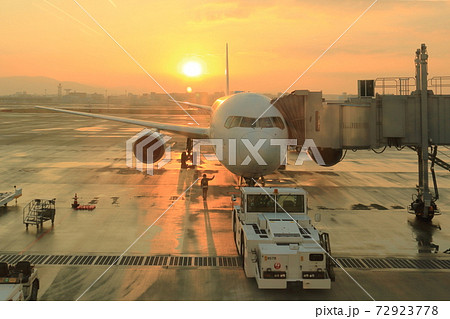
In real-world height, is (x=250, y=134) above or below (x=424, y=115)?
below

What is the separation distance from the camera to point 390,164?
38.8 m

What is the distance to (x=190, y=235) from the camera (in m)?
18.1

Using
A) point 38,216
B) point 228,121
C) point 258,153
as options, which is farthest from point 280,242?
point 38,216

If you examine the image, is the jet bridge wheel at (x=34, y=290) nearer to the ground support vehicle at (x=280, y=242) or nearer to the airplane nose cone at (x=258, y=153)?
the ground support vehicle at (x=280, y=242)

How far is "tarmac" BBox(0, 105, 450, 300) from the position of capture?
12938 mm

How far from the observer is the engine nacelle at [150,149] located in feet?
103

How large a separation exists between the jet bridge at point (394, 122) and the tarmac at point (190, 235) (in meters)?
3.25

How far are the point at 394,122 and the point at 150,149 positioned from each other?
1673 centimetres

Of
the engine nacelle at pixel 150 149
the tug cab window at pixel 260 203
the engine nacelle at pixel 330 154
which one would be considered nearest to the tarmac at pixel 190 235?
the engine nacelle at pixel 150 149

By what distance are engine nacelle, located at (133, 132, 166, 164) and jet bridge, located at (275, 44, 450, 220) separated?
42.1 feet

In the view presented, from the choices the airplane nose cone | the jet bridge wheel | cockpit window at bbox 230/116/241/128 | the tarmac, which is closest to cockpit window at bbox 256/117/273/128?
the airplane nose cone

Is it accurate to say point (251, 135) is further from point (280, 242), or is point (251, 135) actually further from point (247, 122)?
point (280, 242)

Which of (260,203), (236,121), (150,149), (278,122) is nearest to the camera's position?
(260,203)
